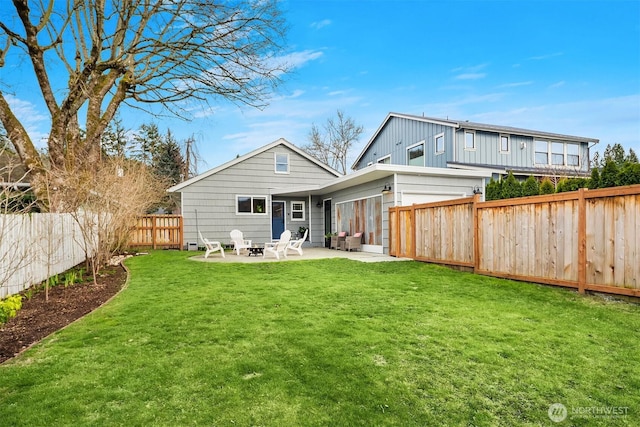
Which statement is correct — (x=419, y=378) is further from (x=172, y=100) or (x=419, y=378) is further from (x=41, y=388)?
(x=172, y=100)

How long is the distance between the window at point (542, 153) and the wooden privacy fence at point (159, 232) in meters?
19.2

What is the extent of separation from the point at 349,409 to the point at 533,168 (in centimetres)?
2042

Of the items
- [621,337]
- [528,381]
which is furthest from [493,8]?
[528,381]

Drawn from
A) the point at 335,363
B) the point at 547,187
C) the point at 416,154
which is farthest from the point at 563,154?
the point at 335,363

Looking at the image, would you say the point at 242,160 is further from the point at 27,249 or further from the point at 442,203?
the point at 27,249

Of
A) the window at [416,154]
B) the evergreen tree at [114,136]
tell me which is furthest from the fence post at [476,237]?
the evergreen tree at [114,136]

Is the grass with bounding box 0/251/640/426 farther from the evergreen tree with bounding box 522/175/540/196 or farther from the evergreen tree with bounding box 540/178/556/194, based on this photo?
the evergreen tree with bounding box 522/175/540/196

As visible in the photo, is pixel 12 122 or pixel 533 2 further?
pixel 533 2

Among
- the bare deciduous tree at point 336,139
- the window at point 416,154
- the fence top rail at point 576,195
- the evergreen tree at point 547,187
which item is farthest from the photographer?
the bare deciduous tree at point 336,139

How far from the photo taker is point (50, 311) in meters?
4.99

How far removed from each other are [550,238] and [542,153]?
55.1 feet

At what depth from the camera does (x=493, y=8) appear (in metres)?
12.2

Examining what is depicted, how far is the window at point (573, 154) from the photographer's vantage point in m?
20.4

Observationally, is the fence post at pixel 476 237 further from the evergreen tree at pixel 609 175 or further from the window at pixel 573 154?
the window at pixel 573 154
